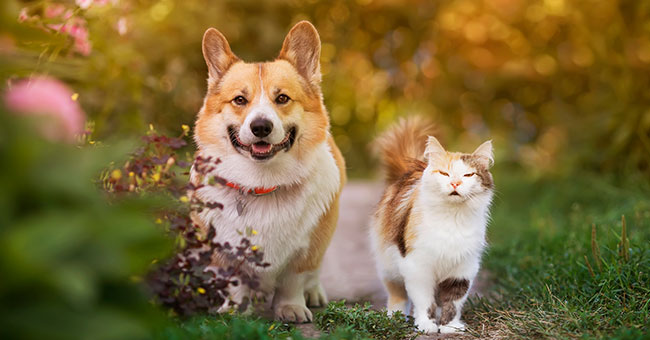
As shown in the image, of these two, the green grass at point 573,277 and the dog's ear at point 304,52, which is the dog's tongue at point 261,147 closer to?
the dog's ear at point 304,52

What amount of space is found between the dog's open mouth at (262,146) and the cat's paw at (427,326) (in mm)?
961

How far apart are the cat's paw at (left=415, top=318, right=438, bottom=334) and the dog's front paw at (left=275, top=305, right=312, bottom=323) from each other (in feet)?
1.77

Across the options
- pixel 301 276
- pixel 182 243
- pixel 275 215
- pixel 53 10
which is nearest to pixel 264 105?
pixel 275 215

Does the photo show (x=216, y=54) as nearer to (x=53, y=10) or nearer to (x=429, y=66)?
(x=53, y=10)

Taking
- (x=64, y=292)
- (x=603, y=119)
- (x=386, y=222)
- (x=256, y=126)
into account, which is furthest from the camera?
(x=603, y=119)

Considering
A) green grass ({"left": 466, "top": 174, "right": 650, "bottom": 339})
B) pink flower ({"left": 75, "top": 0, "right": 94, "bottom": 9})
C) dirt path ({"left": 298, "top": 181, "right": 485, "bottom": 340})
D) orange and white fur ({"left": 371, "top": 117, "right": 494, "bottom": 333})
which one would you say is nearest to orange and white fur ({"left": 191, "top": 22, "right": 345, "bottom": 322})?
dirt path ({"left": 298, "top": 181, "right": 485, "bottom": 340})

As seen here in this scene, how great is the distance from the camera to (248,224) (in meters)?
2.77

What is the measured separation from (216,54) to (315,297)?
1350mm

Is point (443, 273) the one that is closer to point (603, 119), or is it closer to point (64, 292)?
point (64, 292)

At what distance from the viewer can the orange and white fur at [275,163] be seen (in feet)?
9.09

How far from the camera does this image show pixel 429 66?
948 centimetres

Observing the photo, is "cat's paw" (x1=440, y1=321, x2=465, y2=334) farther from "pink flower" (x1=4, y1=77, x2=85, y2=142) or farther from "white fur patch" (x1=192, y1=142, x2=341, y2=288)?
"pink flower" (x1=4, y1=77, x2=85, y2=142)

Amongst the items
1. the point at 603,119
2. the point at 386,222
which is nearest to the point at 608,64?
the point at 603,119

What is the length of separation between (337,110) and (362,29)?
1.43 metres
